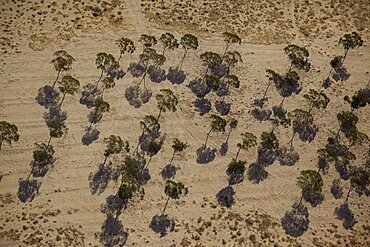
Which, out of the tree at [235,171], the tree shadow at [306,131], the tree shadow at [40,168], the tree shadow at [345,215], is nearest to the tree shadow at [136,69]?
the tree shadow at [40,168]

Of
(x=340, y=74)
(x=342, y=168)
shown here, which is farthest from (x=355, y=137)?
(x=340, y=74)

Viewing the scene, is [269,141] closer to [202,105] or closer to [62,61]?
[202,105]

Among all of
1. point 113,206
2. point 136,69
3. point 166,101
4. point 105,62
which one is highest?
point 105,62

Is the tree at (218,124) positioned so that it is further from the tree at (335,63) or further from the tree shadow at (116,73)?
the tree at (335,63)

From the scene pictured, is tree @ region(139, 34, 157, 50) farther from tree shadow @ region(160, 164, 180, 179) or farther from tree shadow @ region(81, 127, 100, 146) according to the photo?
tree shadow @ region(160, 164, 180, 179)

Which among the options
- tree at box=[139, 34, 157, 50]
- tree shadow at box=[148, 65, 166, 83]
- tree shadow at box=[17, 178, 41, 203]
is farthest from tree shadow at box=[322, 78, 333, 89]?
tree shadow at box=[17, 178, 41, 203]

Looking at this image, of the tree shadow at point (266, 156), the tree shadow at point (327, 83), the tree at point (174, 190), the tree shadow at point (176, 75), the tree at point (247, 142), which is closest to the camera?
the tree at point (174, 190)
